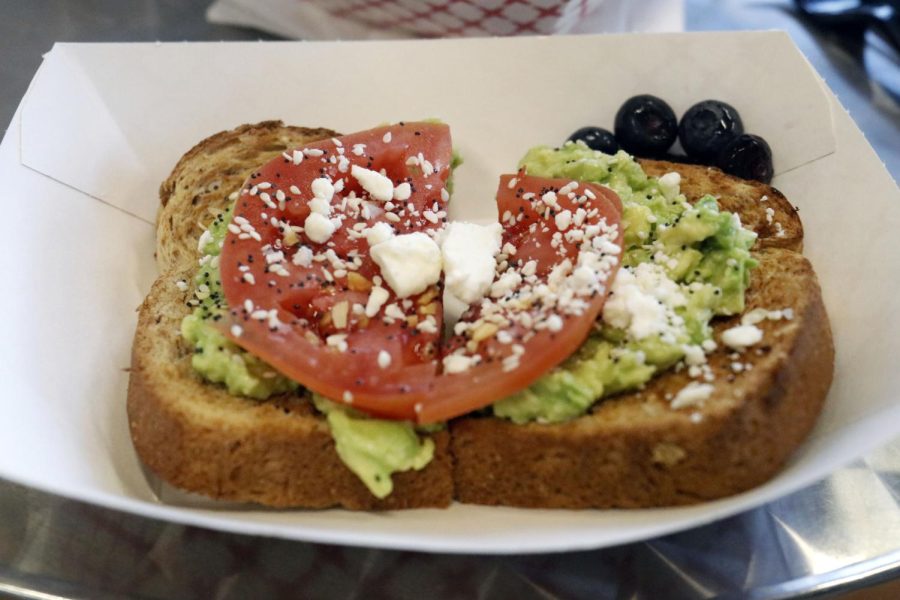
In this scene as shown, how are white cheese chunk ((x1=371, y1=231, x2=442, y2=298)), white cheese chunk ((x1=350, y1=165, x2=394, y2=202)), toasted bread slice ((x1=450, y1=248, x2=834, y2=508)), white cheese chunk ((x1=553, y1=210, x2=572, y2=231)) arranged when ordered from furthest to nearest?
white cheese chunk ((x1=350, y1=165, x2=394, y2=202)) < white cheese chunk ((x1=553, y1=210, x2=572, y2=231)) < white cheese chunk ((x1=371, y1=231, x2=442, y2=298)) < toasted bread slice ((x1=450, y1=248, x2=834, y2=508))

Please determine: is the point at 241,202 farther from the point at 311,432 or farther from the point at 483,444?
the point at 483,444

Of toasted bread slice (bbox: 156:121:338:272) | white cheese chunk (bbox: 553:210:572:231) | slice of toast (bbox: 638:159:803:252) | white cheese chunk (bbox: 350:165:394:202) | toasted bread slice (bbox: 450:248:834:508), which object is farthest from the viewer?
toasted bread slice (bbox: 156:121:338:272)

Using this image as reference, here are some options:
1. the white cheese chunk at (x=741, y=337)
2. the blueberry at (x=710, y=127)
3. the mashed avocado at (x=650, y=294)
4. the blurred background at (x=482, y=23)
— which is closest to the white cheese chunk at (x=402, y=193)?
the mashed avocado at (x=650, y=294)

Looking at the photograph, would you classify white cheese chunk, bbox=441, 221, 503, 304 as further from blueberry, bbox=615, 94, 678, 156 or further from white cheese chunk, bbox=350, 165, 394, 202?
blueberry, bbox=615, 94, 678, 156

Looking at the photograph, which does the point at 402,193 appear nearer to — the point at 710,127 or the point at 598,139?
the point at 598,139

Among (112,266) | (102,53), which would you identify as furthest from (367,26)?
(112,266)

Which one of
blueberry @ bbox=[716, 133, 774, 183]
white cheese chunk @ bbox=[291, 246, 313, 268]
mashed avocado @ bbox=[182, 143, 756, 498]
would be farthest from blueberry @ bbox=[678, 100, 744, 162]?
white cheese chunk @ bbox=[291, 246, 313, 268]
